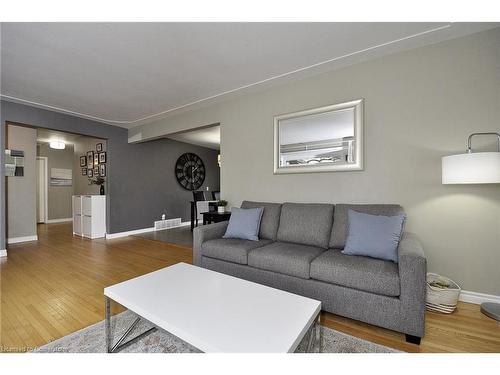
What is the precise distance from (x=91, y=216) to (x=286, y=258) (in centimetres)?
447

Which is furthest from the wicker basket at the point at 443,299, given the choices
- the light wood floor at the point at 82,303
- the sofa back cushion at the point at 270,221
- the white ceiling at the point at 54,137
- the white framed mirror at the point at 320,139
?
the white ceiling at the point at 54,137

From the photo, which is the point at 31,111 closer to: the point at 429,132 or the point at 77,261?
the point at 77,261

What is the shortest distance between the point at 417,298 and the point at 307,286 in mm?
719

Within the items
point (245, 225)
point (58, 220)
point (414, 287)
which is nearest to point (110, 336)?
point (245, 225)

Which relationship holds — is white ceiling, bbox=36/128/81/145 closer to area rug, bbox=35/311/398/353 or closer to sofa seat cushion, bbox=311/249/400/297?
area rug, bbox=35/311/398/353

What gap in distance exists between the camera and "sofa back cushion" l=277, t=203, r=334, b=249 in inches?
89.3

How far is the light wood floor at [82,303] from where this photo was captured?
59.6 inches

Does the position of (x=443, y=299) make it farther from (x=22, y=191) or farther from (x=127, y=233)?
(x=22, y=191)

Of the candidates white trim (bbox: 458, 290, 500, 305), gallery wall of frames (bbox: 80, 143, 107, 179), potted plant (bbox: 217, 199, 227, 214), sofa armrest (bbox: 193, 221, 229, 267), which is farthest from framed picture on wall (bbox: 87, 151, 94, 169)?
white trim (bbox: 458, 290, 500, 305)

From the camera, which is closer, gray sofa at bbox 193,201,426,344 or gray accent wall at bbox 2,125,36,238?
gray sofa at bbox 193,201,426,344

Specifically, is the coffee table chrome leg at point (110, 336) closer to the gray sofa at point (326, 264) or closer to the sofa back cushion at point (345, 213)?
the gray sofa at point (326, 264)

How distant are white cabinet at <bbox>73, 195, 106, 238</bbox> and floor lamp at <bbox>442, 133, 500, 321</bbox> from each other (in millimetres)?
5574
